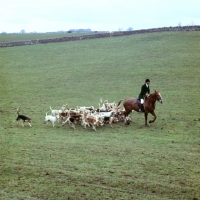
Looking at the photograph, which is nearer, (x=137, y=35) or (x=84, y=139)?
(x=84, y=139)

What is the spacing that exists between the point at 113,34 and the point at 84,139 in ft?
131

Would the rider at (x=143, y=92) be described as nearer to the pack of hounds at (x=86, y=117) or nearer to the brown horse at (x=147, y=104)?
the brown horse at (x=147, y=104)

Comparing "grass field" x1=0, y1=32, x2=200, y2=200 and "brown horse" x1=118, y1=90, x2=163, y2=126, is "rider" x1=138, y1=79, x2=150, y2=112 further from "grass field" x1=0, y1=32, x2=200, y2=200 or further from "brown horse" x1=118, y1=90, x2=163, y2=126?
"grass field" x1=0, y1=32, x2=200, y2=200

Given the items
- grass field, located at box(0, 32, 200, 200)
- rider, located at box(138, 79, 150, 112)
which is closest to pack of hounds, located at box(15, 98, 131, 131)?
grass field, located at box(0, 32, 200, 200)

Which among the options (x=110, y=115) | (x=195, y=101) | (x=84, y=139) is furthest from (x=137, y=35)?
(x=84, y=139)

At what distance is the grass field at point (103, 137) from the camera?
11.2 m

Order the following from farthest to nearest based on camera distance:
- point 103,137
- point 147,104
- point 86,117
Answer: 1. point 147,104
2. point 86,117
3. point 103,137

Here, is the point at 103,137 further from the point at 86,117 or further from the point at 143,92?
the point at 143,92

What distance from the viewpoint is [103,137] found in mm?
17016

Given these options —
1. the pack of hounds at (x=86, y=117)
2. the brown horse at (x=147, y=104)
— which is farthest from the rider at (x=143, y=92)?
the pack of hounds at (x=86, y=117)

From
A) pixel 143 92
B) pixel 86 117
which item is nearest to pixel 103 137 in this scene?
pixel 86 117

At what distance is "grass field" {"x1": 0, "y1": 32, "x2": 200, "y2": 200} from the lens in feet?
36.7

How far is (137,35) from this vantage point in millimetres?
52719

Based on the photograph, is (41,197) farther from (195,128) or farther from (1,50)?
(1,50)
